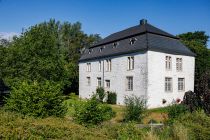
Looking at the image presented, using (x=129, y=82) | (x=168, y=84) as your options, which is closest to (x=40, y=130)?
(x=129, y=82)

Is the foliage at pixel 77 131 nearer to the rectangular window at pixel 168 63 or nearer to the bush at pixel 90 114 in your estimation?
the bush at pixel 90 114

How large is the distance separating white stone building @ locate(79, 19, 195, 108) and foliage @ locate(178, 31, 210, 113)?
3.48 metres

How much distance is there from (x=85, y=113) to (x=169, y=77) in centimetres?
1991

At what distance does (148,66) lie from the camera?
2753 cm

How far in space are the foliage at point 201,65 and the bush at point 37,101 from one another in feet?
32.9

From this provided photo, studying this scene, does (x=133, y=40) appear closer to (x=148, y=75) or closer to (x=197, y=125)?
(x=148, y=75)

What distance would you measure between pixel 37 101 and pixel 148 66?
58.2 feet

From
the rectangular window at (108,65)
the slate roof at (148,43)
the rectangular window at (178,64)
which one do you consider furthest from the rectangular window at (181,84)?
the rectangular window at (108,65)

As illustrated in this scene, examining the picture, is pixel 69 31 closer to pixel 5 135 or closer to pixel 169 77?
pixel 169 77

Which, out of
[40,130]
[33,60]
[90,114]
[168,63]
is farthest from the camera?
[168,63]

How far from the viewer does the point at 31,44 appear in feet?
91.8

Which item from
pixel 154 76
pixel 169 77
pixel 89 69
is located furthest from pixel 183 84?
pixel 89 69

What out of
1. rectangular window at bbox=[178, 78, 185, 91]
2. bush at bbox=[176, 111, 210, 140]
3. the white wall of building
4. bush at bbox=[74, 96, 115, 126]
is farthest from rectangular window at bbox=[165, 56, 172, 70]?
bush at bbox=[74, 96, 115, 126]

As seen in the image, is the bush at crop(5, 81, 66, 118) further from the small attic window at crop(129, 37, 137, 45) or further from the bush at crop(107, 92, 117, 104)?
the bush at crop(107, 92, 117, 104)
